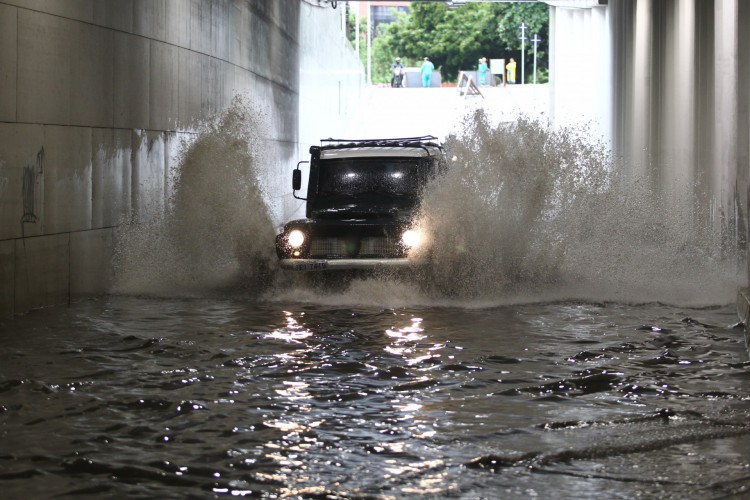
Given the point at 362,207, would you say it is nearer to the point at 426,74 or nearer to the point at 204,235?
the point at 204,235

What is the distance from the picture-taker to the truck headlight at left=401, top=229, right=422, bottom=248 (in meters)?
13.1

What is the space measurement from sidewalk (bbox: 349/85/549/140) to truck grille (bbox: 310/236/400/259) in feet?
120

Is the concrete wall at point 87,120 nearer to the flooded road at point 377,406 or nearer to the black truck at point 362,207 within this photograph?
the flooded road at point 377,406

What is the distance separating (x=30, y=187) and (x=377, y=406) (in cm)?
654

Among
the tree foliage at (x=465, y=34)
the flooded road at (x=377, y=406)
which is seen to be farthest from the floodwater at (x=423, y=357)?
the tree foliage at (x=465, y=34)

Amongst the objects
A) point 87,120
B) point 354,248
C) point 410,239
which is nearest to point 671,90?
→ point 410,239

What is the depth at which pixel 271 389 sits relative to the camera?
25.6ft

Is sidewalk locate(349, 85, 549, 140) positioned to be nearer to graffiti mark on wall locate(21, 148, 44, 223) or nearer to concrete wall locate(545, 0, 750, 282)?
concrete wall locate(545, 0, 750, 282)

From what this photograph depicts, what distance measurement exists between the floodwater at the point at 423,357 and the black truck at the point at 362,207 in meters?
0.30

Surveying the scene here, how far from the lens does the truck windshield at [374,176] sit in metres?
14.3

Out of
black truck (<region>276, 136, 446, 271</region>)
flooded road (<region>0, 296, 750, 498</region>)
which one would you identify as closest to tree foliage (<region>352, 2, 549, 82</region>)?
black truck (<region>276, 136, 446, 271</region>)

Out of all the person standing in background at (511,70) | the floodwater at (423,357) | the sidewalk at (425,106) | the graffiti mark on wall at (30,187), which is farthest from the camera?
the person standing in background at (511,70)

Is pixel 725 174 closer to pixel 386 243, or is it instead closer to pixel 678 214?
pixel 678 214

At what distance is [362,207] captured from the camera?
46.0 ft
